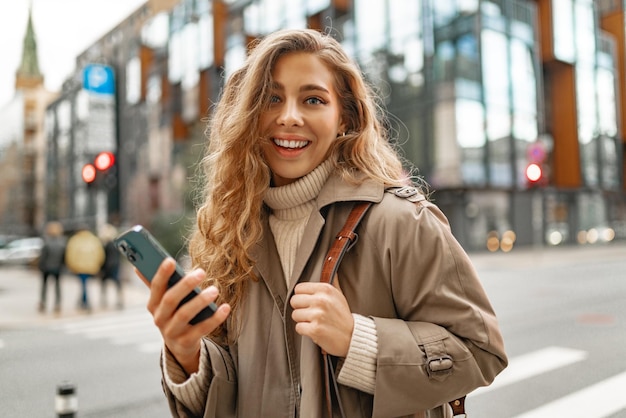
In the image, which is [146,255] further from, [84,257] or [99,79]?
[84,257]

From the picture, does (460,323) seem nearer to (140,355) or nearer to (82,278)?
(140,355)

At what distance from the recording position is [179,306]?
1.27m

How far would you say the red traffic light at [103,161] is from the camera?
10.9 metres

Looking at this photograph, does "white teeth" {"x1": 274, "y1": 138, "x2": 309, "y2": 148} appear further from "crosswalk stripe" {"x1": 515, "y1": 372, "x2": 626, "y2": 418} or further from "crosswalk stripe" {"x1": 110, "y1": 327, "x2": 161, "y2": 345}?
"crosswalk stripe" {"x1": 110, "y1": 327, "x2": 161, "y2": 345}

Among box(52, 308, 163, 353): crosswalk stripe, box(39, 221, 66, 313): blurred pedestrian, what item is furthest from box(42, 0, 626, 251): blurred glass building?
box(52, 308, 163, 353): crosswalk stripe

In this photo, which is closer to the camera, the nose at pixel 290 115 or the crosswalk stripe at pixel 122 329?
the nose at pixel 290 115

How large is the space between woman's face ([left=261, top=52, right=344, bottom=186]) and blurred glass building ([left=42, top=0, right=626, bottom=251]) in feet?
57.9

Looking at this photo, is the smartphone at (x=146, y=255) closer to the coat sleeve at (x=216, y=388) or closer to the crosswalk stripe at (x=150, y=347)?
the coat sleeve at (x=216, y=388)

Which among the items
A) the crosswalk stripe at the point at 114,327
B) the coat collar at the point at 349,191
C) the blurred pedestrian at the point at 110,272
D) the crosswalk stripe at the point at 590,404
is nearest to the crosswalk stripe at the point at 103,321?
the crosswalk stripe at the point at 114,327

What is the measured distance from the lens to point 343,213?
1.58 metres

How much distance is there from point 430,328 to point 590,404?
4299 mm

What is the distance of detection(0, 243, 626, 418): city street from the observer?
16.8 ft


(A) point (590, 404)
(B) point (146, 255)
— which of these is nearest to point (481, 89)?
(A) point (590, 404)

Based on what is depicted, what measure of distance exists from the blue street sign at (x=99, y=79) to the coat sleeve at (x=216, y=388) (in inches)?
416
